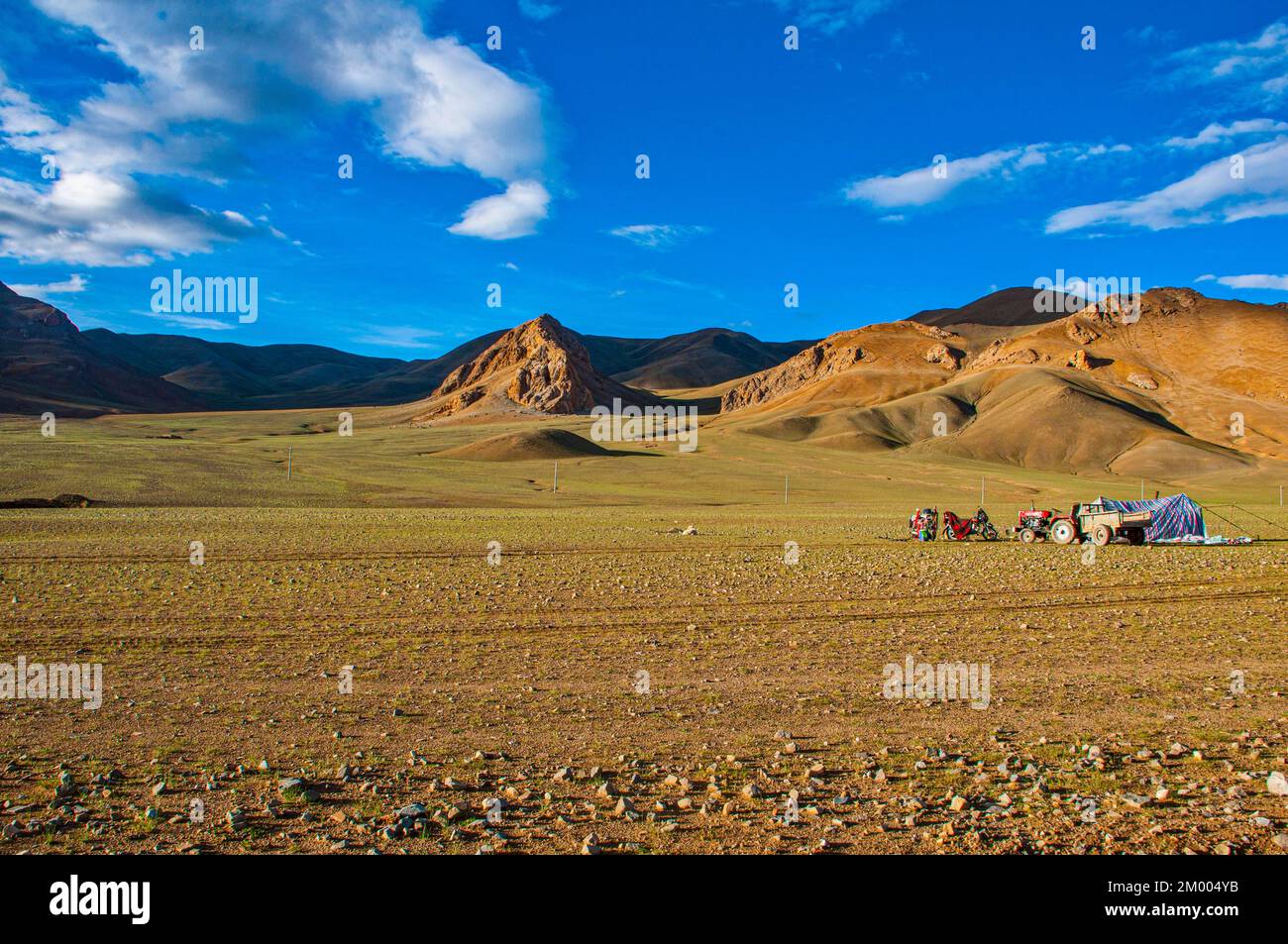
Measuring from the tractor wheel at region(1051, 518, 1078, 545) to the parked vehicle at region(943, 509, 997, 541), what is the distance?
2.61m

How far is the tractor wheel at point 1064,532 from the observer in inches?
1300

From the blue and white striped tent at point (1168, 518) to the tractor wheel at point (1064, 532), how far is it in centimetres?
175

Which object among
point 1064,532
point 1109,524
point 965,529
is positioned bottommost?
point 1064,532

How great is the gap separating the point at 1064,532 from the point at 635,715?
29314 mm

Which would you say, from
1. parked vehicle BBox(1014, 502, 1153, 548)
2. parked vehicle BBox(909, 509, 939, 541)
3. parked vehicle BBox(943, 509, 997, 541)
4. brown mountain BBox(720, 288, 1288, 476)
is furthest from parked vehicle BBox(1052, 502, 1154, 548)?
brown mountain BBox(720, 288, 1288, 476)

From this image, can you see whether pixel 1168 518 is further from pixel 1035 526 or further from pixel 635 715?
pixel 635 715

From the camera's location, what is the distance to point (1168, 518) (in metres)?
33.8

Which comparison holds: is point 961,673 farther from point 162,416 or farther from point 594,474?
point 162,416

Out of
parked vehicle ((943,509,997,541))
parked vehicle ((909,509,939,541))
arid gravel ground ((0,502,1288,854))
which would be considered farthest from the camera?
parked vehicle ((943,509,997,541))

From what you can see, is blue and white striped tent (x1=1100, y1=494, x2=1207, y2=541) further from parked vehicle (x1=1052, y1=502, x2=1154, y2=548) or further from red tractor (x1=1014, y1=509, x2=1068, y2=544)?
red tractor (x1=1014, y1=509, x2=1068, y2=544)

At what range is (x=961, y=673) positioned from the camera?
11.7 metres

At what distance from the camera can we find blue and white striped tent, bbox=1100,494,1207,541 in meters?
33.5

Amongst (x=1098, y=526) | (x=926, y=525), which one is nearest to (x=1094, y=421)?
(x=1098, y=526)
